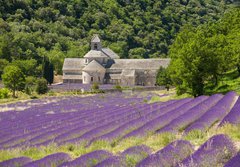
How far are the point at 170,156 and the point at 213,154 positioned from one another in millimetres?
1055

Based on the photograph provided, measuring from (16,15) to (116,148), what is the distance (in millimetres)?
155132

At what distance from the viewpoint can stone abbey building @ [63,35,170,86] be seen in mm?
105250

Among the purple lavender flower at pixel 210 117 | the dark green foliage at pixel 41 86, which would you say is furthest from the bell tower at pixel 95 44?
the purple lavender flower at pixel 210 117

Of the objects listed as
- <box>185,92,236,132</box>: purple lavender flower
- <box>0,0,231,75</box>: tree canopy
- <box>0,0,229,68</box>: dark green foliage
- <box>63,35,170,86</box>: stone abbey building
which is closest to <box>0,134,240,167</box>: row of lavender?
Result: <box>185,92,236,132</box>: purple lavender flower

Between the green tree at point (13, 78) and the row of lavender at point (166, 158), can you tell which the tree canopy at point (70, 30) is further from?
the row of lavender at point (166, 158)

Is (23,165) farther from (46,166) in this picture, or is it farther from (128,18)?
(128,18)

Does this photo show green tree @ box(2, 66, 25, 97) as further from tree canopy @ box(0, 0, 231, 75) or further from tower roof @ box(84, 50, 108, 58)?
tree canopy @ box(0, 0, 231, 75)

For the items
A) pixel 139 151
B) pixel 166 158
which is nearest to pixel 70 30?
pixel 139 151

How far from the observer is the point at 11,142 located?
17125 millimetres

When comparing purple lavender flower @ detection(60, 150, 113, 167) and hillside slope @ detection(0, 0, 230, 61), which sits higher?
hillside slope @ detection(0, 0, 230, 61)

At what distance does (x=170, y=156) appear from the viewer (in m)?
8.94

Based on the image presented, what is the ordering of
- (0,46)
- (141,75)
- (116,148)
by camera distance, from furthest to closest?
(0,46)
(141,75)
(116,148)

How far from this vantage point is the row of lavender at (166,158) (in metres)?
8.05

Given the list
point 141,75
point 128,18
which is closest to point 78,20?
point 128,18
